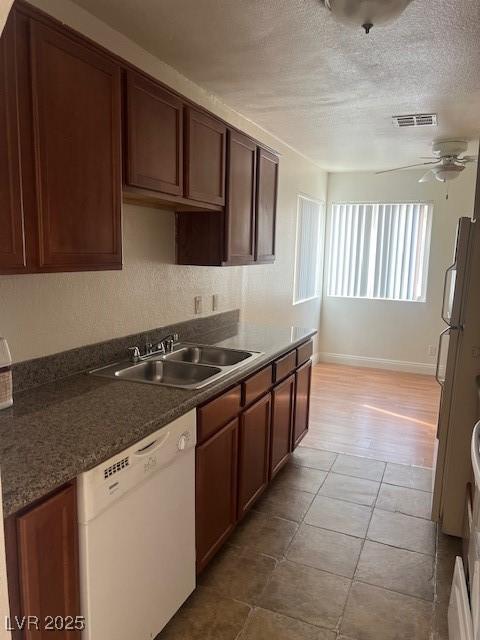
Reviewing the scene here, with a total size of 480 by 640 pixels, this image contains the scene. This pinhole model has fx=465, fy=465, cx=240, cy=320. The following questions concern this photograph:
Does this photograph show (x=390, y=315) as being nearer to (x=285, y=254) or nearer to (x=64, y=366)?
(x=285, y=254)

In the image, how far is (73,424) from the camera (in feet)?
5.09

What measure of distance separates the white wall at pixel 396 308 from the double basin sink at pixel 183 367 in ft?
12.5

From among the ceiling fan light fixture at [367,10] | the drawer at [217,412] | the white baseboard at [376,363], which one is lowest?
the white baseboard at [376,363]

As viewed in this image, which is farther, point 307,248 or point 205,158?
point 307,248

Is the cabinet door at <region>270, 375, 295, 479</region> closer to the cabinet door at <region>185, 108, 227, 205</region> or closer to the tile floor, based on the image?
the tile floor

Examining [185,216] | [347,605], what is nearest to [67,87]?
[185,216]

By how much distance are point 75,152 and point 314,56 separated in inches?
56.1

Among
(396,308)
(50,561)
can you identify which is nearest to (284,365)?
(50,561)

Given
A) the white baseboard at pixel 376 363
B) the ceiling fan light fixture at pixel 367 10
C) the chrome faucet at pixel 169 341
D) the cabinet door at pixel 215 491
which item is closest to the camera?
the ceiling fan light fixture at pixel 367 10

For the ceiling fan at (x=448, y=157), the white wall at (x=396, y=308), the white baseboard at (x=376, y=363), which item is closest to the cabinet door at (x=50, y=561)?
the ceiling fan at (x=448, y=157)

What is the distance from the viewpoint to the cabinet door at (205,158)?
2.32 metres

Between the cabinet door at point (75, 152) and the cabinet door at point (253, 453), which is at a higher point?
the cabinet door at point (75, 152)

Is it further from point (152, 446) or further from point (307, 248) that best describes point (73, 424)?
point (307, 248)

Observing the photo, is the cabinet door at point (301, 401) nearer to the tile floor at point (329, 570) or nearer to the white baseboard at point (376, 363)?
the tile floor at point (329, 570)
